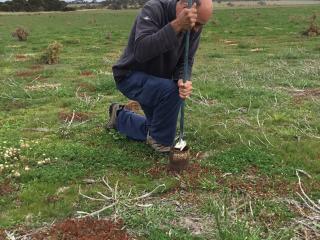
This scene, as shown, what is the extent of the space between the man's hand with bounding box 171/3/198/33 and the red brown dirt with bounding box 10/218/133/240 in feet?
6.67

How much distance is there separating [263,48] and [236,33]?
790 centimetres

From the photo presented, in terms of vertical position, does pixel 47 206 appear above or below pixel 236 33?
above

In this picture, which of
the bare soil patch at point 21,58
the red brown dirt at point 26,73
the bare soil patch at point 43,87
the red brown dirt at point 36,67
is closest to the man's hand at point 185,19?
the bare soil patch at point 43,87

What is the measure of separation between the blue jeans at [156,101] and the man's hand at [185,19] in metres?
0.91

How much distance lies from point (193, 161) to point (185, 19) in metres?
1.76

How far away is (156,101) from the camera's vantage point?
619 cm

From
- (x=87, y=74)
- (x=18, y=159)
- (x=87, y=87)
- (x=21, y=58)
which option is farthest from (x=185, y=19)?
(x=21, y=58)

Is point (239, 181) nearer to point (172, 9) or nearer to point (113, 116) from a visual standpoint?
point (172, 9)

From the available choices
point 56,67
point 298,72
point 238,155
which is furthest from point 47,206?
point 56,67

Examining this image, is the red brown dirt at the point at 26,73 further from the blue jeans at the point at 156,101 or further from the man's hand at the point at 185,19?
the man's hand at the point at 185,19

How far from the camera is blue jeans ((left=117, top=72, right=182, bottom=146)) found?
607cm

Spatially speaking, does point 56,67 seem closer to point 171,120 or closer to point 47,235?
point 171,120

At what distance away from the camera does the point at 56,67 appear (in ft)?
48.7

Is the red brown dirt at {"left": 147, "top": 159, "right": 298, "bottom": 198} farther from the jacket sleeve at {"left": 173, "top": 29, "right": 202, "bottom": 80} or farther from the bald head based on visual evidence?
the bald head
